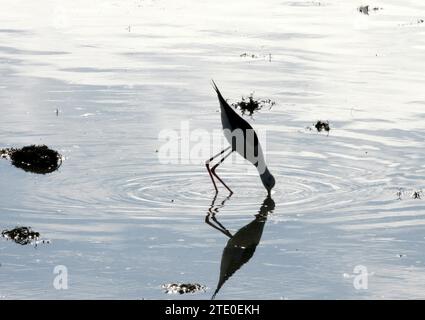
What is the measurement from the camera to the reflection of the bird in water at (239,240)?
1135cm

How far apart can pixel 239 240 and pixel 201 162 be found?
11.5 ft

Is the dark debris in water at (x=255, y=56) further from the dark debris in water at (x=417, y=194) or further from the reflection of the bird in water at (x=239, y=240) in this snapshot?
the reflection of the bird in water at (x=239, y=240)

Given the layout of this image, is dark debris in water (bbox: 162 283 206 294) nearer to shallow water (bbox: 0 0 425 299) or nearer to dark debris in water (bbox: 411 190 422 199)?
shallow water (bbox: 0 0 425 299)

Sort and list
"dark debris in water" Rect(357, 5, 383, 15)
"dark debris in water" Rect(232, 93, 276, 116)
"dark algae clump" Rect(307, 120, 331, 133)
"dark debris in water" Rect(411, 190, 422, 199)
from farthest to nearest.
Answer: "dark debris in water" Rect(357, 5, 383, 15)
"dark debris in water" Rect(232, 93, 276, 116)
"dark algae clump" Rect(307, 120, 331, 133)
"dark debris in water" Rect(411, 190, 422, 199)

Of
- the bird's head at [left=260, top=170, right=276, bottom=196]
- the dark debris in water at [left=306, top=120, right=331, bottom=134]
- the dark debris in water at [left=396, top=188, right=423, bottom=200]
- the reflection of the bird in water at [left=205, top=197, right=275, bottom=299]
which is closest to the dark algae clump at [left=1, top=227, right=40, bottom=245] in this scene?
the reflection of the bird in water at [left=205, top=197, right=275, bottom=299]

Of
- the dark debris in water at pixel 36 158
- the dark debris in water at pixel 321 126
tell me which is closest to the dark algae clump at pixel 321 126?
the dark debris in water at pixel 321 126

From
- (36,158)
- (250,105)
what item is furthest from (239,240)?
(250,105)

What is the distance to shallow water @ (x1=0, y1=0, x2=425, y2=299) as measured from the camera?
442 inches

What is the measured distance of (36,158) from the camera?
15.3 metres

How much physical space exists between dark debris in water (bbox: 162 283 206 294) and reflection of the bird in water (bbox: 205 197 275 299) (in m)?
0.18

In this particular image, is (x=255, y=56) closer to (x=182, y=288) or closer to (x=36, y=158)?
(x=36, y=158)

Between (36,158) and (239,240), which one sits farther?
(36,158)

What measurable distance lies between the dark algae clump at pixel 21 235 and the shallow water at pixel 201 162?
0.71ft

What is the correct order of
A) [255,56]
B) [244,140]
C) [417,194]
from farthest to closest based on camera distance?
1. [255,56]
2. [244,140]
3. [417,194]
